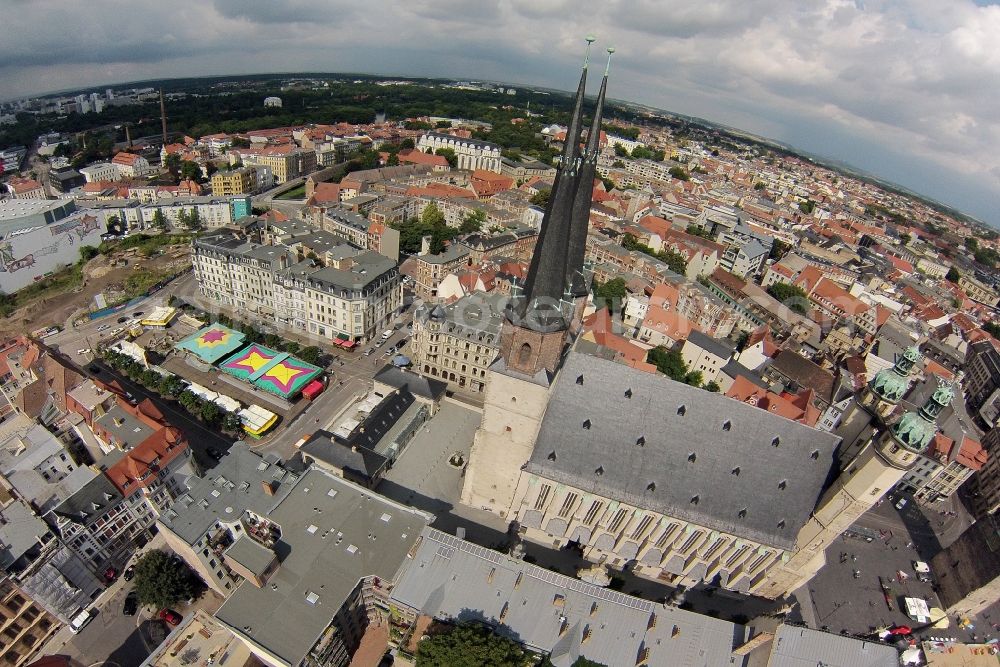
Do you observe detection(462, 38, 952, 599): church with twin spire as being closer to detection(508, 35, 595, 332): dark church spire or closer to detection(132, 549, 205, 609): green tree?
detection(508, 35, 595, 332): dark church spire

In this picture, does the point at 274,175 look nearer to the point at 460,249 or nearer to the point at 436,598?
the point at 460,249

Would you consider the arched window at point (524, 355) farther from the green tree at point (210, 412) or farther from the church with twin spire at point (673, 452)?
the green tree at point (210, 412)

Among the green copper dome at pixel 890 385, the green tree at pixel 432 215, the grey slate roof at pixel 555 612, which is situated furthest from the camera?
the green tree at pixel 432 215

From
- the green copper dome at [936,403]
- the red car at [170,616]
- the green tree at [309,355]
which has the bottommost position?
the red car at [170,616]

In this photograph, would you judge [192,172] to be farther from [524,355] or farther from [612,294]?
[524,355]

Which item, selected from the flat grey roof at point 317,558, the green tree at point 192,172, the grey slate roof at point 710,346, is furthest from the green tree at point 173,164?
the grey slate roof at point 710,346

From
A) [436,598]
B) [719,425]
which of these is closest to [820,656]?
[719,425]

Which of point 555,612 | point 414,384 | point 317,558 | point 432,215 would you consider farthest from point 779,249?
point 317,558
